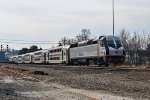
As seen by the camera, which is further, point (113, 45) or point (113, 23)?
point (113, 23)

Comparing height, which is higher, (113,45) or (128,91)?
(113,45)

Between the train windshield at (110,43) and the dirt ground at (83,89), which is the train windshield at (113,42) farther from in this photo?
the dirt ground at (83,89)

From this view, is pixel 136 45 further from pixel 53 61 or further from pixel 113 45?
pixel 113 45

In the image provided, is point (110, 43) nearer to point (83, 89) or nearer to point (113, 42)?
point (113, 42)

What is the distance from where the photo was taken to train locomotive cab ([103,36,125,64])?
1812 inches

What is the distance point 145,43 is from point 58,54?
37.1 meters

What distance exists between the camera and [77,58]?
5966cm

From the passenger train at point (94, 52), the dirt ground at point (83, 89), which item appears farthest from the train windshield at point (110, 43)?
the dirt ground at point (83, 89)

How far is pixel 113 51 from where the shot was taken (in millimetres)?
46375

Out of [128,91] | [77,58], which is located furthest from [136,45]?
[128,91]

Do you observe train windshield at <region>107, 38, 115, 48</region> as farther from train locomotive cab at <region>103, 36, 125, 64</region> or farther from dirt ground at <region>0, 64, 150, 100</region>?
dirt ground at <region>0, 64, 150, 100</region>

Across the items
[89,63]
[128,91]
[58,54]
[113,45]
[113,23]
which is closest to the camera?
[128,91]

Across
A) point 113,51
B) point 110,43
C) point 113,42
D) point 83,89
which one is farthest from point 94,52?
point 83,89

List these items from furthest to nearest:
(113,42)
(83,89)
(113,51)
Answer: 1. (113,42)
2. (113,51)
3. (83,89)
